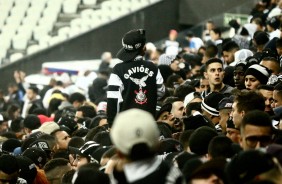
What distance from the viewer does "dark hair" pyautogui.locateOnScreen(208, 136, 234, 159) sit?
7.18 m

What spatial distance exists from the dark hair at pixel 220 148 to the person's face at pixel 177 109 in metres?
4.53

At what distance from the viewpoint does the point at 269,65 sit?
11.7 meters

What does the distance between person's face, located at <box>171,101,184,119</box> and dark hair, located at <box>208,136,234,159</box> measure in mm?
4533

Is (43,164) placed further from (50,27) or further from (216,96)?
(50,27)

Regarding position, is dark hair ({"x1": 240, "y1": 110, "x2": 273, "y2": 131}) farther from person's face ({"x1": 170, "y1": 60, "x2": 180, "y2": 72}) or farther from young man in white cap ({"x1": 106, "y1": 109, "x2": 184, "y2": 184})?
person's face ({"x1": 170, "y1": 60, "x2": 180, "y2": 72})

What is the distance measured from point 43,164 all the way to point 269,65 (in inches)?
128

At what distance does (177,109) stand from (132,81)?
1773 mm

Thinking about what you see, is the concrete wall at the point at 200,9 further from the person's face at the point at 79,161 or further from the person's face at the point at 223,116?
the person's face at the point at 79,161

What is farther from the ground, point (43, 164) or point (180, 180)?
point (180, 180)

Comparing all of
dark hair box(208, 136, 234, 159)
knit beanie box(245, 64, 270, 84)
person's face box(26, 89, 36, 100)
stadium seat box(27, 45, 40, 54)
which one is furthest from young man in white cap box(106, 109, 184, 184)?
stadium seat box(27, 45, 40, 54)

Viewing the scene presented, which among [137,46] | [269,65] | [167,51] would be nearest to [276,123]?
[137,46]

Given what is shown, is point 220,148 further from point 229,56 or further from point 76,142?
point 229,56

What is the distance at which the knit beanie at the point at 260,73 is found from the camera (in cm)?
1109

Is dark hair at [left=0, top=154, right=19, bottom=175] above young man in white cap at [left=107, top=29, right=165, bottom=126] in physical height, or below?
below
